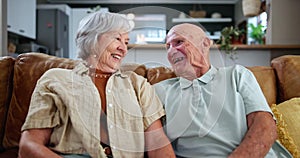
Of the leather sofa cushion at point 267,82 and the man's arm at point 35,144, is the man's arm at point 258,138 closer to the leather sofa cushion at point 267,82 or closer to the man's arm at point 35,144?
the leather sofa cushion at point 267,82

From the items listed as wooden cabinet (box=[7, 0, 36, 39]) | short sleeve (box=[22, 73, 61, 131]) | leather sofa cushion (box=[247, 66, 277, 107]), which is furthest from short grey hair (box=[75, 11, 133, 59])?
wooden cabinet (box=[7, 0, 36, 39])

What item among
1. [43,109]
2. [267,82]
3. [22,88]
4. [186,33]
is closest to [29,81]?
[22,88]

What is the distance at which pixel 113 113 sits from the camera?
53.8 inches

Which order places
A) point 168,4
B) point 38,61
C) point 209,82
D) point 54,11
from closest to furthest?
point 209,82 → point 38,61 → point 54,11 → point 168,4

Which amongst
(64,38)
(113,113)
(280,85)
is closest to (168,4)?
(64,38)

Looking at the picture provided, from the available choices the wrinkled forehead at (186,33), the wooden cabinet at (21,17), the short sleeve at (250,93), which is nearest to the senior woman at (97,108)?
the wrinkled forehead at (186,33)

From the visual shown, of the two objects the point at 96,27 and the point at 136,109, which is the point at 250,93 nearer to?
the point at 136,109

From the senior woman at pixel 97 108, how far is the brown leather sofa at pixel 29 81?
347 mm

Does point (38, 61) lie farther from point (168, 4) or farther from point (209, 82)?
point (168, 4)

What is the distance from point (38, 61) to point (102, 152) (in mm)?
732

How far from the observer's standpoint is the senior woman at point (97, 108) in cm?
133

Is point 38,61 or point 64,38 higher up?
point 64,38

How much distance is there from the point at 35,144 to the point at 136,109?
1.23 ft

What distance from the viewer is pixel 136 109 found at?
4.56 feet
